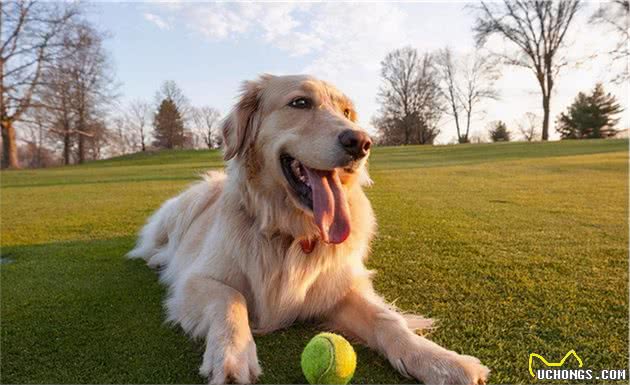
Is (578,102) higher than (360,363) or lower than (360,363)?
higher

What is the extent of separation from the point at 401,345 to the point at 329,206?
0.94 meters

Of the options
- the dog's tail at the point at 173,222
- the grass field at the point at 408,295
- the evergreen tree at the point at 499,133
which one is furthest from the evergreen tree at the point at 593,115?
the dog's tail at the point at 173,222

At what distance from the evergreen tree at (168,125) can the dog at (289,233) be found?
188 ft

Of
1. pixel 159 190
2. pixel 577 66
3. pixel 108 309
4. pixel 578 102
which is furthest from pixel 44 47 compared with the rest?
pixel 578 102

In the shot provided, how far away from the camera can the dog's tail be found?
4.12 metres

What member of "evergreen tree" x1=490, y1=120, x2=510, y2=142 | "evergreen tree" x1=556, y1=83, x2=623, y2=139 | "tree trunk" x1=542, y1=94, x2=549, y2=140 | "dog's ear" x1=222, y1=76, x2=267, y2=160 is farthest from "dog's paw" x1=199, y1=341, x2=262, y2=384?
"evergreen tree" x1=490, y1=120, x2=510, y2=142

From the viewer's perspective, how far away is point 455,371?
1.87 m

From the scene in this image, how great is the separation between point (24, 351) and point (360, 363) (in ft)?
6.11

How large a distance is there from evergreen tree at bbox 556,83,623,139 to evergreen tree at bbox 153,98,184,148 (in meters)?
49.5

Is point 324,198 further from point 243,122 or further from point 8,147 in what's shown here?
point 8,147

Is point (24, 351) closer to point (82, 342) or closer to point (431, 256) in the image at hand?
point (82, 342)

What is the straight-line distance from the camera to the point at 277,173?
2758 millimetres

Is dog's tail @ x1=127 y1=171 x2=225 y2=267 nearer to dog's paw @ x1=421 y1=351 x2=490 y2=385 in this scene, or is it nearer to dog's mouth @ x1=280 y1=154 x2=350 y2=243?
dog's mouth @ x1=280 y1=154 x2=350 y2=243

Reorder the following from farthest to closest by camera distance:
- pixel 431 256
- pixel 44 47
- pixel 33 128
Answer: pixel 33 128 < pixel 44 47 < pixel 431 256
